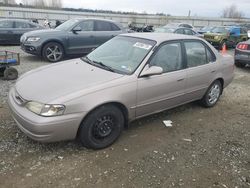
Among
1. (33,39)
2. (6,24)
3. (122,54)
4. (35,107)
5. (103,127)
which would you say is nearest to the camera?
(35,107)

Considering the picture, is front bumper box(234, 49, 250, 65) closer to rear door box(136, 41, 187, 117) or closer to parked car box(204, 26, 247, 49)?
rear door box(136, 41, 187, 117)

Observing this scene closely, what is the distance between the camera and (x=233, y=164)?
3.60m

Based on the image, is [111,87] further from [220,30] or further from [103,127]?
[220,30]

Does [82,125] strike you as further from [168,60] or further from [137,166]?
[168,60]

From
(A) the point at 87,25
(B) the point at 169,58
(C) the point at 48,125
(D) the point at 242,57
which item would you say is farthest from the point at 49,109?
(D) the point at 242,57

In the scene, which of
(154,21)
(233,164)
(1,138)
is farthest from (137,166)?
(154,21)

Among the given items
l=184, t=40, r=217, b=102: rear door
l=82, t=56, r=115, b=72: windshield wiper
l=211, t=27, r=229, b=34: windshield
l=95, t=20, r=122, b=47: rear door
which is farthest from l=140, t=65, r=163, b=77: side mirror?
l=211, t=27, r=229, b=34: windshield

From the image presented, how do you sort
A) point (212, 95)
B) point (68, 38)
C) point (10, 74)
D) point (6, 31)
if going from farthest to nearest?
1. point (6, 31)
2. point (68, 38)
3. point (10, 74)
4. point (212, 95)

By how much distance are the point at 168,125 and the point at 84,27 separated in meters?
6.88

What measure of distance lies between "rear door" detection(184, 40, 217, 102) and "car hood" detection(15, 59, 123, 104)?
1629 mm

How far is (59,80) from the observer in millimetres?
3768

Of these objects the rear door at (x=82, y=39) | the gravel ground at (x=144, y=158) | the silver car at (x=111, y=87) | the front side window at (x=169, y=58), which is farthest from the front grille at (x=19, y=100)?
the rear door at (x=82, y=39)

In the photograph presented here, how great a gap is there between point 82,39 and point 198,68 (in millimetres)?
6173

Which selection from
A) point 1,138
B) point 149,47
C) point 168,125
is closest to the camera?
point 1,138
